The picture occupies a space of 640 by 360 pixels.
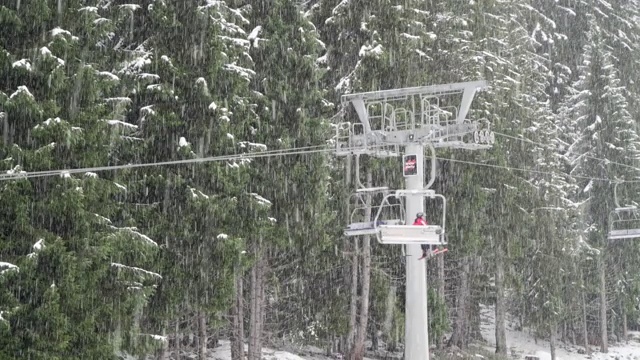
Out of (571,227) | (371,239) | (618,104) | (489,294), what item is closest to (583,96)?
(618,104)

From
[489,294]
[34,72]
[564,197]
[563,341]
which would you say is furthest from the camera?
[563,341]

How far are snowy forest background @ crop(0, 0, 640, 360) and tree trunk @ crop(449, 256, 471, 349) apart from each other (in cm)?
19

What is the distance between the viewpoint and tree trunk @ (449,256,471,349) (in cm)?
3123

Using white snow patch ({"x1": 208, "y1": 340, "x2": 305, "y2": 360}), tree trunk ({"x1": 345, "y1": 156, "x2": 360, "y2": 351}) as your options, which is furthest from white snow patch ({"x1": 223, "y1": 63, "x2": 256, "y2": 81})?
white snow patch ({"x1": 208, "y1": 340, "x2": 305, "y2": 360})

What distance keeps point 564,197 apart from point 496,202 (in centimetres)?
508

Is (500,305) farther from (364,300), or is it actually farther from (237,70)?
(237,70)

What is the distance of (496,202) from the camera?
30938 millimetres

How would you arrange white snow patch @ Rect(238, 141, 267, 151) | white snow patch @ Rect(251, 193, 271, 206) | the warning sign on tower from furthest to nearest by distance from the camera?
white snow patch @ Rect(238, 141, 267, 151) < white snow patch @ Rect(251, 193, 271, 206) < the warning sign on tower

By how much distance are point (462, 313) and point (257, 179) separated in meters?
13.4

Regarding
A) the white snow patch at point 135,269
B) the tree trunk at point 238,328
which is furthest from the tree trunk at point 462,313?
the white snow patch at point 135,269

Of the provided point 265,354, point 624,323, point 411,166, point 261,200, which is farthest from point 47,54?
point 624,323

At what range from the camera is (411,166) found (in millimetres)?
16844

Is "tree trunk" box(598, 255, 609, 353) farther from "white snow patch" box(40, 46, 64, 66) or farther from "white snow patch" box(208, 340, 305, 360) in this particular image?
"white snow patch" box(40, 46, 64, 66)

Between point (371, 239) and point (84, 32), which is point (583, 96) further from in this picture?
point (84, 32)
